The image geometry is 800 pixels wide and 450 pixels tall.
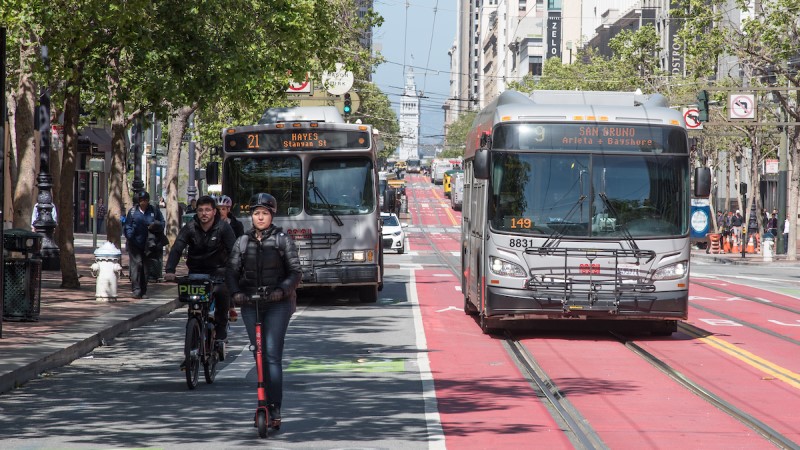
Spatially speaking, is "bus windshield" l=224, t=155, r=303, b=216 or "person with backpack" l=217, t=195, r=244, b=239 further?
"bus windshield" l=224, t=155, r=303, b=216

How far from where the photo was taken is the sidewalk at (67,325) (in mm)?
13578

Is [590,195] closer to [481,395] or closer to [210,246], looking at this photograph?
[481,395]

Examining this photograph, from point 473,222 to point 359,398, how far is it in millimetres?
8398

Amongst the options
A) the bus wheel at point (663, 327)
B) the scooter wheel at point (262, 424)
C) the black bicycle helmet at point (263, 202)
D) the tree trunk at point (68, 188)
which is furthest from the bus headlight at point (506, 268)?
the tree trunk at point (68, 188)

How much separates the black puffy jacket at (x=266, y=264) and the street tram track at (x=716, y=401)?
12.1 ft

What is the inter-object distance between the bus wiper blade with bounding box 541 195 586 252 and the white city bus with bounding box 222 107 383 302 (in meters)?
6.45

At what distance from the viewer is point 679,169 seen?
17.2 meters

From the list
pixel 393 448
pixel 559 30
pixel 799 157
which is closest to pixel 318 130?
pixel 393 448

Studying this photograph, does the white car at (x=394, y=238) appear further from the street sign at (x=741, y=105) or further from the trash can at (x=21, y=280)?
the trash can at (x=21, y=280)

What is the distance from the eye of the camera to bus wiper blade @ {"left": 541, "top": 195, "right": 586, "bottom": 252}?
55.1 feet

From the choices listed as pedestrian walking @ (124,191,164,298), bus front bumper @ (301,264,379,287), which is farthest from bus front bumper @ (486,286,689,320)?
pedestrian walking @ (124,191,164,298)

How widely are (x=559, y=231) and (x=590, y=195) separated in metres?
0.64

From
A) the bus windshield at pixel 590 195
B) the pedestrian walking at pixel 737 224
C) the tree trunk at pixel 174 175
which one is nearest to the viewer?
the bus windshield at pixel 590 195

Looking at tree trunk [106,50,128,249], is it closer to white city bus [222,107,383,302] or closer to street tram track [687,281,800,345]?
white city bus [222,107,383,302]
